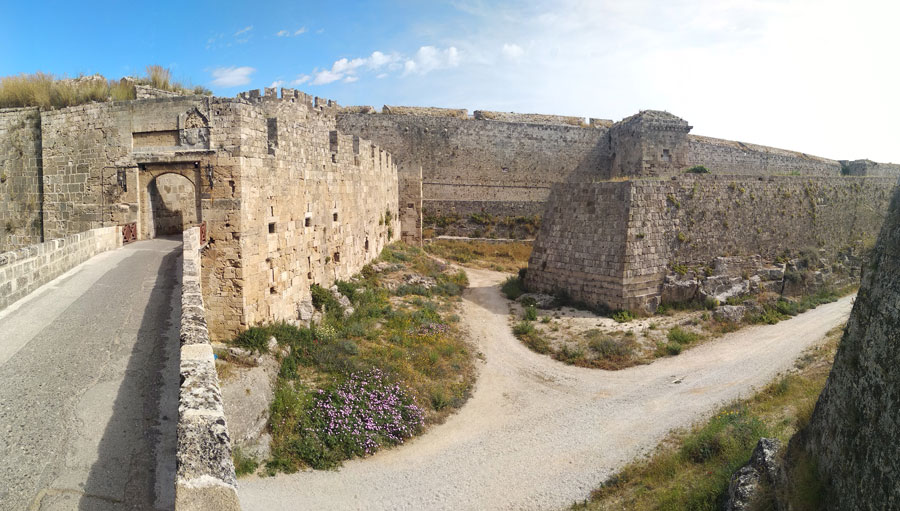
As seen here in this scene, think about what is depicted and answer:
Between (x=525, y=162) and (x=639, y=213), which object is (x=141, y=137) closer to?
(x=639, y=213)

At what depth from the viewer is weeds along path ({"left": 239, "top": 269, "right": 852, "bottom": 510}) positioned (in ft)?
25.1

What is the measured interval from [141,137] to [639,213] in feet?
45.2

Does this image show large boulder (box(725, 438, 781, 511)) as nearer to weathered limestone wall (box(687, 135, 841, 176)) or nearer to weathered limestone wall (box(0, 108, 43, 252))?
weathered limestone wall (box(0, 108, 43, 252))

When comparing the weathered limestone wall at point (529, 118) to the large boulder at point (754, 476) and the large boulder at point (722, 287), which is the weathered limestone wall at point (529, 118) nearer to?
the large boulder at point (722, 287)

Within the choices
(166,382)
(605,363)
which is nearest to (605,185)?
(605,363)

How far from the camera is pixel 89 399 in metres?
3.92

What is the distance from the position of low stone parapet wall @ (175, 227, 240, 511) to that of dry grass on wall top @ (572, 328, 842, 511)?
5.10 m

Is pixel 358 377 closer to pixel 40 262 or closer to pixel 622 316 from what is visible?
pixel 40 262

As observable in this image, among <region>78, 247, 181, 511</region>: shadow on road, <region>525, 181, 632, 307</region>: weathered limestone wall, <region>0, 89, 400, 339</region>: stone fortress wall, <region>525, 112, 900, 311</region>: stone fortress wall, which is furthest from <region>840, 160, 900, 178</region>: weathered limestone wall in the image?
<region>78, 247, 181, 511</region>: shadow on road

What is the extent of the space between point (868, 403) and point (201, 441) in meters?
5.18

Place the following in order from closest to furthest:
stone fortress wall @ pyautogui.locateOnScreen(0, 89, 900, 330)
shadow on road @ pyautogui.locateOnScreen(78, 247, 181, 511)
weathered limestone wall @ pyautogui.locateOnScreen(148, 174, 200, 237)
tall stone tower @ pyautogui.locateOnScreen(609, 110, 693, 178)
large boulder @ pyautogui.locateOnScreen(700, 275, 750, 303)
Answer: shadow on road @ pyautogui.locateOnScreen(78, 247, 181, 511)
stone fortress wall @ pyautogui.locateOnScreen(0, 89, 900, 330)
weathered limestone wall @ pyautogui.locateOnScreen(148, 174, 200, 237)
large boulder @ pyautogui.locateOnScreen(700, 275, 750, 303)
tall stone tower @ pyautogui.locateOnScreen(609, 110, 693, 178)

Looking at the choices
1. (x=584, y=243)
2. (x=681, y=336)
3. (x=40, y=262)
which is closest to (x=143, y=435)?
(x=40, y=262)

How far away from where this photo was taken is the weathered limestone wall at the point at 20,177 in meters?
13.8

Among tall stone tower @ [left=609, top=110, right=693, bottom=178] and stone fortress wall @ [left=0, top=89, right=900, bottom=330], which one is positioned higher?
tall stone tower @ [left=609, top=110, right=693, bottom=178]
